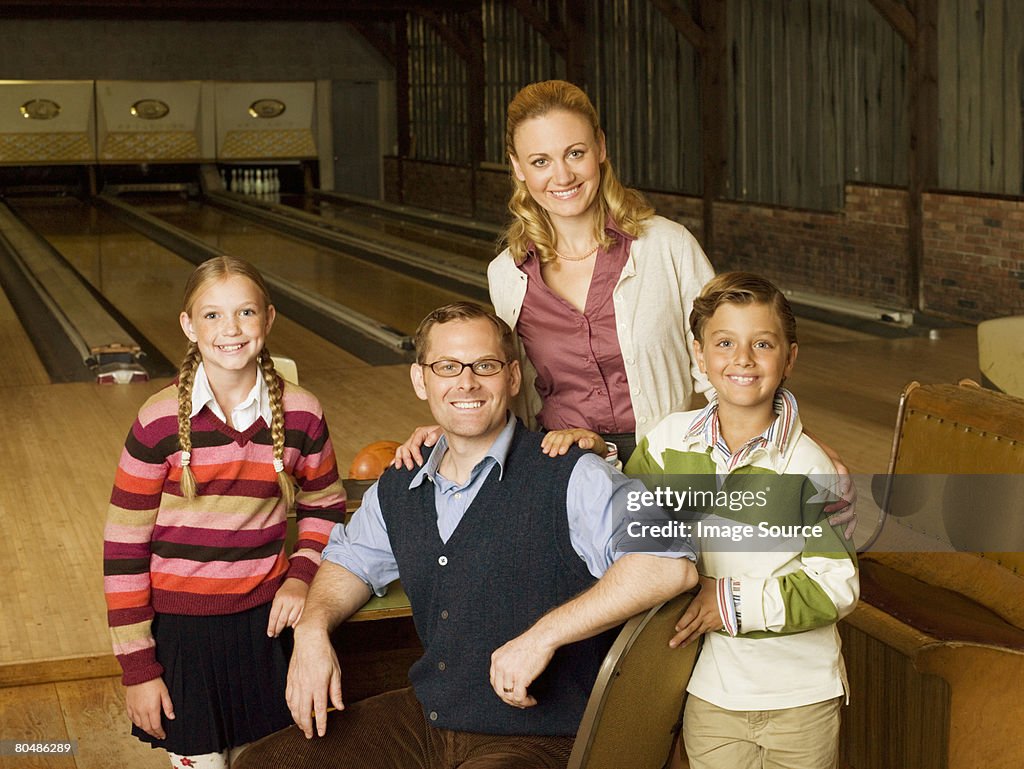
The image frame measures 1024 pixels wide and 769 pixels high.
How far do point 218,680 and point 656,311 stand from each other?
93 cm

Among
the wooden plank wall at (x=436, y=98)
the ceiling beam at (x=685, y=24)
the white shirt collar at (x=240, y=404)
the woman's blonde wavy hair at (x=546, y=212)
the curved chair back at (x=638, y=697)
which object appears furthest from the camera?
the wooden plank wall at (x=436, y=98)

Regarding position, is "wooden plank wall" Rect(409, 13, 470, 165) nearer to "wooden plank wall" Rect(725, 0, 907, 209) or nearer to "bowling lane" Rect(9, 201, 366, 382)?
"bowling lane" Rect(9, 201, 366, 382)

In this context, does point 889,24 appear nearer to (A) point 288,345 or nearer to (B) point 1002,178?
(B) point 1002,178

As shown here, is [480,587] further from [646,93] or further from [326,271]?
[646,93]

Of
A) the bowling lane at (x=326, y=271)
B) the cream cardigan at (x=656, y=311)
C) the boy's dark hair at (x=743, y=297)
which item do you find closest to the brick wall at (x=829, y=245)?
the bowling lane at (x=326, y=271)

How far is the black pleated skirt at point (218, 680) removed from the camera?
197 cm

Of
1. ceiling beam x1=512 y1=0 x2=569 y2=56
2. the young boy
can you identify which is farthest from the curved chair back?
ceiling beam x1=512 y1=0 x2=569 y2=56

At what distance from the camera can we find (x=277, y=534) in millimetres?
2014

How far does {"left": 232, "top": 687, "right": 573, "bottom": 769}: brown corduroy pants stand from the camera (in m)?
1.76

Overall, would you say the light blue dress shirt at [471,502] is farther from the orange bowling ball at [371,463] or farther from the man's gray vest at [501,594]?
the orange bowling ball at [371,463]

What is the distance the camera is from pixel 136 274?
9406mm

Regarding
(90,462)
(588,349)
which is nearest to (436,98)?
(90,462)

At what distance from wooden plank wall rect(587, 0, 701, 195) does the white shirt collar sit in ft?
27.2

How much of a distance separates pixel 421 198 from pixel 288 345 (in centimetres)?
840
